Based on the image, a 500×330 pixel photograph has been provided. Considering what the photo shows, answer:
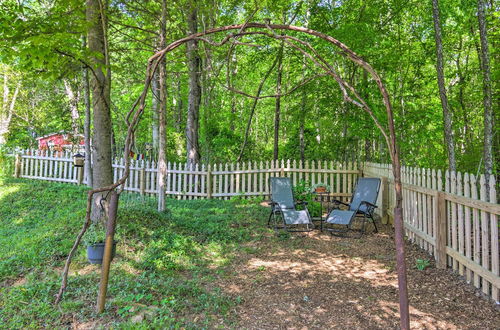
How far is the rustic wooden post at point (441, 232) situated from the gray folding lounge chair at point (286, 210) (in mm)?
2220

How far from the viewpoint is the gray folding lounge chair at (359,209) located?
18.2 ft

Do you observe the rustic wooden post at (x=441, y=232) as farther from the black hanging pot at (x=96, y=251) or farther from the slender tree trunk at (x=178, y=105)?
the slender tree trunk at (x=178, y=105)

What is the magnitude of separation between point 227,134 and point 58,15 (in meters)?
7.70

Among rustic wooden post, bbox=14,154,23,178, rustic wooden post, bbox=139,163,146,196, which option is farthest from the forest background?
rustic wooden post, bbox=14,154,23,178

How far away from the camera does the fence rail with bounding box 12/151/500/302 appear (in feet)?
10.2

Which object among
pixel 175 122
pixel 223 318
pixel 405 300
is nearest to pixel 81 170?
pixel 175 122

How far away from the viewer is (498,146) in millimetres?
6738

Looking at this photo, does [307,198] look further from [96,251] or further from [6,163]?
[6,163]

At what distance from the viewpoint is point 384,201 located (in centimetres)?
631

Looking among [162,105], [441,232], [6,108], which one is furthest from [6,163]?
[441,232]

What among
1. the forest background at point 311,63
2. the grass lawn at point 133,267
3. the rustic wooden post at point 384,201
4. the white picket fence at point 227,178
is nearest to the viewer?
the grass lawn at point 133,267

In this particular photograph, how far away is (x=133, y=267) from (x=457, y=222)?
13.9ft

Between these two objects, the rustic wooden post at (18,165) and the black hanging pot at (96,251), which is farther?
the rustic wooden post at (18,165)

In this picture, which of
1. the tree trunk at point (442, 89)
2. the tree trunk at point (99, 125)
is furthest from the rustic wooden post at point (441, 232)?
the tree trunk at point (99, 125)
